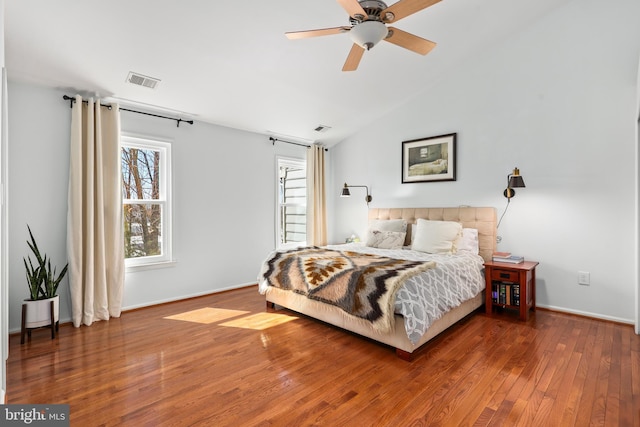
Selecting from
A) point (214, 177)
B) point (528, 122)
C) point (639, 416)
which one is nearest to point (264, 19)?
point (214, 177)

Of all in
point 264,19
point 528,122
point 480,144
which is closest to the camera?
point 264,19

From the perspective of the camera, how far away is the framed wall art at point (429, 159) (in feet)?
14.2

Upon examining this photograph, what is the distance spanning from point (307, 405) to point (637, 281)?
3.18 meters

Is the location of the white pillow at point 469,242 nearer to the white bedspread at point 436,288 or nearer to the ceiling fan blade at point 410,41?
the white bedspread at point 436,288

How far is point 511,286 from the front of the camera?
11.3 feet

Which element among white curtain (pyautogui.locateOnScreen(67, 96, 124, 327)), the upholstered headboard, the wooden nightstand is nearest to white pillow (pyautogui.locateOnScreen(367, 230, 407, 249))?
the upholstered headboard

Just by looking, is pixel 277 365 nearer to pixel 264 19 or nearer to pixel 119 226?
pixel 119 226

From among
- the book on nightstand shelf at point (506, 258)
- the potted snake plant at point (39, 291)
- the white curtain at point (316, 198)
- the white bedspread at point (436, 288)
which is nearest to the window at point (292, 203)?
the white curtain at point (316, 198)

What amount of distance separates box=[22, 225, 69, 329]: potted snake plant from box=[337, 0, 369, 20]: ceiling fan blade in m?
3.29

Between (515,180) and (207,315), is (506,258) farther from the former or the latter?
(207,315)

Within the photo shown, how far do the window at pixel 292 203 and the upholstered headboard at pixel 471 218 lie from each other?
1701mm

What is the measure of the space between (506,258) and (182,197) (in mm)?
3889

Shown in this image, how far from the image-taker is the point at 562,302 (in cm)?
356

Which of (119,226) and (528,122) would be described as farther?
(528,122)
